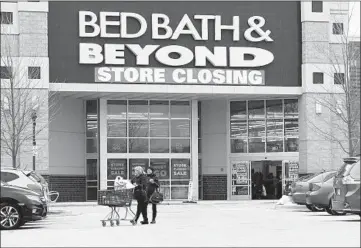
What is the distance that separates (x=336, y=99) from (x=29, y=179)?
25.4 meters

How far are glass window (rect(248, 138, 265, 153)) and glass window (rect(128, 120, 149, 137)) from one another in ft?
19.3

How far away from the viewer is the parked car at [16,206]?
71.8 ft

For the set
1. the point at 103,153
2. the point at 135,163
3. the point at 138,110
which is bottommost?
the point at 135,163

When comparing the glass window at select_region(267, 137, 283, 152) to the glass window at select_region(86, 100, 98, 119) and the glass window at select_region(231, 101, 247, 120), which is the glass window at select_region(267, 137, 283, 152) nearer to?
the glass window at select_region(231, 101, 247, 120)

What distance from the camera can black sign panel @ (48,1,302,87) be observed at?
144ft

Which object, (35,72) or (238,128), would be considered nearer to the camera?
(35,72)

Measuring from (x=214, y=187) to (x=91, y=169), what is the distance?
271 inches

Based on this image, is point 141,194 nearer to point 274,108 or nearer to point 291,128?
point 291,128

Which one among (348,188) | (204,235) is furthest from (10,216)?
(348,188)

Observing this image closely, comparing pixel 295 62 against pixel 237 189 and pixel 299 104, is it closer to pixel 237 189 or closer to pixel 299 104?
pixel 299 104

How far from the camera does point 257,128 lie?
48.8 meters

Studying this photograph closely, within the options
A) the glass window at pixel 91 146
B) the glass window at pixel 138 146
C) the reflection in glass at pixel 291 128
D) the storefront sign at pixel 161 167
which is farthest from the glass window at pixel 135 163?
the reflection in glass at pixel 291 128

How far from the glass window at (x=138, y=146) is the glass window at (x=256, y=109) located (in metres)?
6.13

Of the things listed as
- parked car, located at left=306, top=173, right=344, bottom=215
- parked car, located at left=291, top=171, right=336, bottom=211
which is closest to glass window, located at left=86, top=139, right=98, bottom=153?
parked car, located at left=291, top=171, right=336, bottom=211
